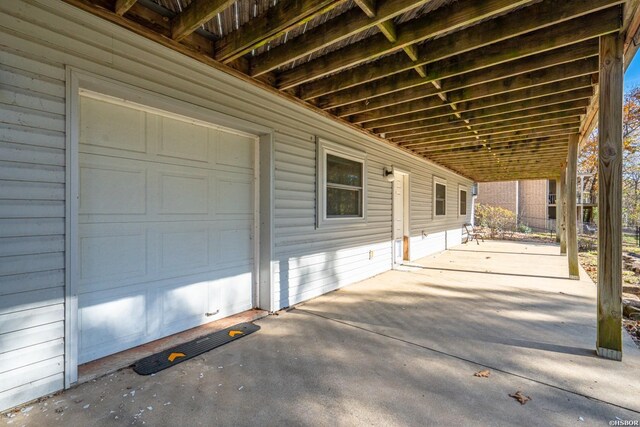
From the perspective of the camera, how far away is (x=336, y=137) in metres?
4.63

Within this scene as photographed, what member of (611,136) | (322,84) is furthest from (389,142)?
(611,136)

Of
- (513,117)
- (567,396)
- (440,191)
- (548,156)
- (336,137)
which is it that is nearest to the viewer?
(567,396)

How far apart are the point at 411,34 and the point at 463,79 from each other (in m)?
1.26

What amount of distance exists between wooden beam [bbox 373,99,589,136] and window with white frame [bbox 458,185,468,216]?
7.23 meters

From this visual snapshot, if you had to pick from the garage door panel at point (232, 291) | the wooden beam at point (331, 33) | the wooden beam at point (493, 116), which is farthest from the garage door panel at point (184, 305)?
the wooden beam at point (493, 116)

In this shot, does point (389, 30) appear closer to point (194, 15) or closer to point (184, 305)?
point (194, 15)

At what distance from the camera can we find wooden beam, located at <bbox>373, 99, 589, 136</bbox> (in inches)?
155

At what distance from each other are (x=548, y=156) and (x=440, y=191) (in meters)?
2.81

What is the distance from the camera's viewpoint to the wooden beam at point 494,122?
4212mm

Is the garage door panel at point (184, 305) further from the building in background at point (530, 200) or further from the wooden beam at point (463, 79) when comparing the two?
the building in background at point (530, 200)

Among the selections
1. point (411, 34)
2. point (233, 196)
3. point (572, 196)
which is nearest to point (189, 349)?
point (233, 196)

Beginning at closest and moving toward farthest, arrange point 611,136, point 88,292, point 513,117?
point 88,292, point 611,136, point 513,117

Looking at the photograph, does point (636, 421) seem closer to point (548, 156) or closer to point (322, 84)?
point (322, 84)

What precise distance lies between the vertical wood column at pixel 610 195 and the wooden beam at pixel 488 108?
124 centimetres
